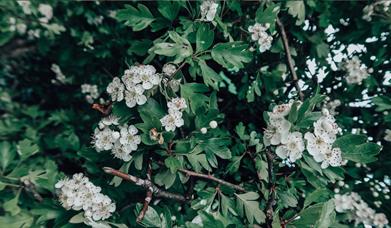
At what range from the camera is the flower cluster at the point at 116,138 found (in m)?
1.38

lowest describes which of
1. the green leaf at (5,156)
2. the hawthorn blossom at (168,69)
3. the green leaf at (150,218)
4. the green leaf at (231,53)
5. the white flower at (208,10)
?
the green leaf at (5,156)

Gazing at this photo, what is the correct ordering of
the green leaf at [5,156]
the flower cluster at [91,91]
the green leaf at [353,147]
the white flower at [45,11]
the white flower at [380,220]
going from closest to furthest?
the green leaf at [353,147] < the white flower at [380,220] < the green leaf at [5,156] < the flower cluster at [91,91] < the white flower at [45,11]

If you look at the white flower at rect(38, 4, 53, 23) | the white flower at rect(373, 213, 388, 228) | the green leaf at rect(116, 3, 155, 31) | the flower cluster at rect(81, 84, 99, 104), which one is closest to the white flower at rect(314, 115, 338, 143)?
the white flower at rect(373, 213, 388, 228)

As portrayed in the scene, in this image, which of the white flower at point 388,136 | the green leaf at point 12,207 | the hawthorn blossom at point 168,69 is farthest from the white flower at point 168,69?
the white flower at point 388,136

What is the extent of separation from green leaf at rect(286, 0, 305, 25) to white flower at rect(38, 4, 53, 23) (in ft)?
4.69

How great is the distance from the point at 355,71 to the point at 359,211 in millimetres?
610

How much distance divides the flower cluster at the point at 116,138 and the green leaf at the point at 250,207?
41 centimetres

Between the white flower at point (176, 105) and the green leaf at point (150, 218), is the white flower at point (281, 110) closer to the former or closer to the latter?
the white flower at point (176, 105)

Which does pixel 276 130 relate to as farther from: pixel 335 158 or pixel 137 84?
pixel 137 84

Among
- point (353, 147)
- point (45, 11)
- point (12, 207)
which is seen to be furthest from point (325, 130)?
point (45, 11)

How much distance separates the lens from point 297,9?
1.80m

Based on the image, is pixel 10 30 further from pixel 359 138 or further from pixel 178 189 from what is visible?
pixel 359 138

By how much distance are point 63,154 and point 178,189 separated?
3.66 ft

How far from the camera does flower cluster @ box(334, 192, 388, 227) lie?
1722 mm
